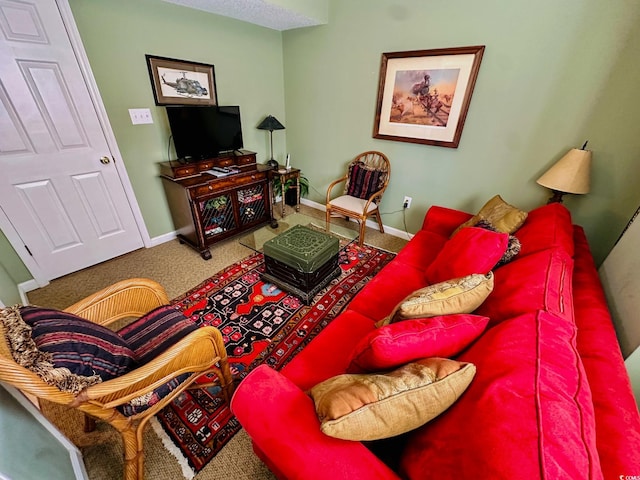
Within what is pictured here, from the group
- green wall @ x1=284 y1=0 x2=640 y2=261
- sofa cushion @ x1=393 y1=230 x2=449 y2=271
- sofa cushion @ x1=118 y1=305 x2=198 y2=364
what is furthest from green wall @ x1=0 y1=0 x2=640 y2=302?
sofa cushion @ x1=118 y1=305 x2=198 y2=364

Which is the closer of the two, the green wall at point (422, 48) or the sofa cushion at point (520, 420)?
the sofa cushion at point (520, 420)

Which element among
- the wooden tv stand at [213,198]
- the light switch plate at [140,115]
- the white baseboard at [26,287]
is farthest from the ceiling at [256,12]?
the white baseboard at [26,287]

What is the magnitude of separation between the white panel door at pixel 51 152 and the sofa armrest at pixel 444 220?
279 cm

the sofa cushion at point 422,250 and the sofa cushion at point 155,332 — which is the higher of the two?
the sofa cushion at point 422,250

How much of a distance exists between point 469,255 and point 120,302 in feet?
5.76

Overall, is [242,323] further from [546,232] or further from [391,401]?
[546,232]

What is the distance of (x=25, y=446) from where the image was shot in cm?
78

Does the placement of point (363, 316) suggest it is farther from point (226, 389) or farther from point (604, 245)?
point (604, 245)

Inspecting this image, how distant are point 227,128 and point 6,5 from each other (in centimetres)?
148

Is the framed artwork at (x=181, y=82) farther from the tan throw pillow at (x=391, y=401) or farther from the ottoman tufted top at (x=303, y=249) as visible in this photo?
the tan throw pillow at (x=391, y=401)

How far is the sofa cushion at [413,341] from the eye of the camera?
2.51 feet

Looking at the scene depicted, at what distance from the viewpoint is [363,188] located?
2.83 m

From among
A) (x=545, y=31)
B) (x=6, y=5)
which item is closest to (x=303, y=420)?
(x=545, y=31)

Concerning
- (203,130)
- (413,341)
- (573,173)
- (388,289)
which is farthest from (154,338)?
(573,173)
